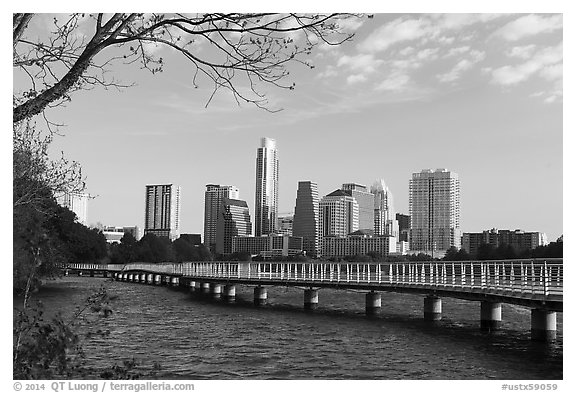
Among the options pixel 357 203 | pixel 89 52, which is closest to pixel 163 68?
pixel 89 52

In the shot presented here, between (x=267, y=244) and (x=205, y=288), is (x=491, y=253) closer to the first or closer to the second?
(x=267, y=244)

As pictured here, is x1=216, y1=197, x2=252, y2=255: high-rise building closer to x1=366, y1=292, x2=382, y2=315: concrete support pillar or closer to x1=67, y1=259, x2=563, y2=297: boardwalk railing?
x1=67, y1=259, x2=563, y2=297: boardwalk railing

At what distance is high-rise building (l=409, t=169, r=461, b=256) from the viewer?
2573cm

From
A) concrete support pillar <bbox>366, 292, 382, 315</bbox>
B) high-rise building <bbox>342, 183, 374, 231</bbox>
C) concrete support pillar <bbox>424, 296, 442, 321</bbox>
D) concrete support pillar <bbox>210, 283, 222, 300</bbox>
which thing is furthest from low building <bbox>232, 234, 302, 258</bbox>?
concrete support pillar <bbox>210, 283, 222, 300</bbox>

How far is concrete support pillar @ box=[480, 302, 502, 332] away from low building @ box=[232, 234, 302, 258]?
10725mm

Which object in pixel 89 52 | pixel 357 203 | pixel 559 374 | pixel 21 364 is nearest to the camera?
pixel 89 52

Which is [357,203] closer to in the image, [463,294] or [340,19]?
[463,294]

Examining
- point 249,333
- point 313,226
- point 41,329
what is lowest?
point 249,333

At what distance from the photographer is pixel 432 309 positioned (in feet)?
92.4

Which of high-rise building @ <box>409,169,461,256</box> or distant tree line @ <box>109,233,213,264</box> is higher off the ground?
high-rise building @ <box>409,169,461,256</box>

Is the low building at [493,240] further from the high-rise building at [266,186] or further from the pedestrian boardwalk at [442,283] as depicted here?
the high-rise building at [266,186]
